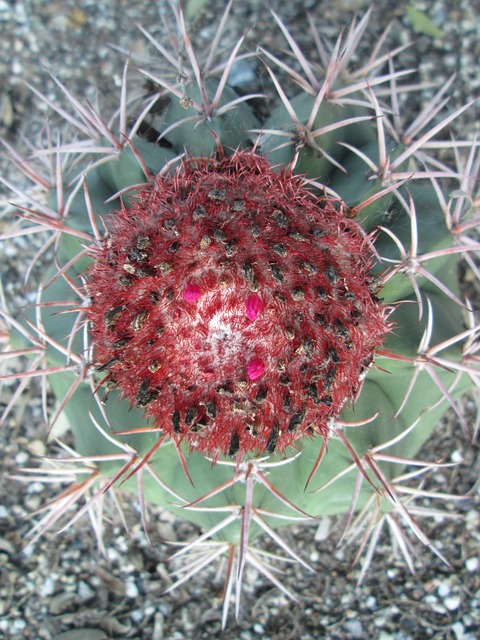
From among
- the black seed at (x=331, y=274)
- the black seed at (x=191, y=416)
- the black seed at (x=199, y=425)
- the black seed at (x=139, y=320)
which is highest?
the black seed at (x=331, y=274)

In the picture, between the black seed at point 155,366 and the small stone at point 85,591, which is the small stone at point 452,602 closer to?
the small stone at point 85,591

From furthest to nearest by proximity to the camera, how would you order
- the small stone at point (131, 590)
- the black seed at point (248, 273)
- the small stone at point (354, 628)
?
the small stone at point (131, 590) → the small stone at point (354, 628) → the black seed at point (248, 273)

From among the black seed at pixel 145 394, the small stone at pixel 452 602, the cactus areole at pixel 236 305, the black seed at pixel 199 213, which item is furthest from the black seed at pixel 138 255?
the small stone at pixel 452 602

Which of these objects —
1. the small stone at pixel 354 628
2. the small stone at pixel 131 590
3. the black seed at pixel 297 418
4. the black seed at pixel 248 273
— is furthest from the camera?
the small stone at pixel 131 590

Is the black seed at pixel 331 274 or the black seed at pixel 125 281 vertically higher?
the black seed at pixel 125 281

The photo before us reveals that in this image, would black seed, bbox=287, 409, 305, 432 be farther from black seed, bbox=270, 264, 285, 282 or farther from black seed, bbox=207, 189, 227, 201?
black seed, bbox=207, 189, 227, 201

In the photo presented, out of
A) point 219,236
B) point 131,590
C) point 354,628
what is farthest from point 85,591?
point 219,236

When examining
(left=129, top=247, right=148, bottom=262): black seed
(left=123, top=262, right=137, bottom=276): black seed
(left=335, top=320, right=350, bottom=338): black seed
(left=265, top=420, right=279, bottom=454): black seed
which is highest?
(left=129, top=247, right=148, bottom=262): black seed

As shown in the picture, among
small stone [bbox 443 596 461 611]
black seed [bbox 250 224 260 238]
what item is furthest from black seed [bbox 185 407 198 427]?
small stone [bbox 443 596 461 611]

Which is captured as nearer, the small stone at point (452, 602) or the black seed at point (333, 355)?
the black seed at point (333, 355)
